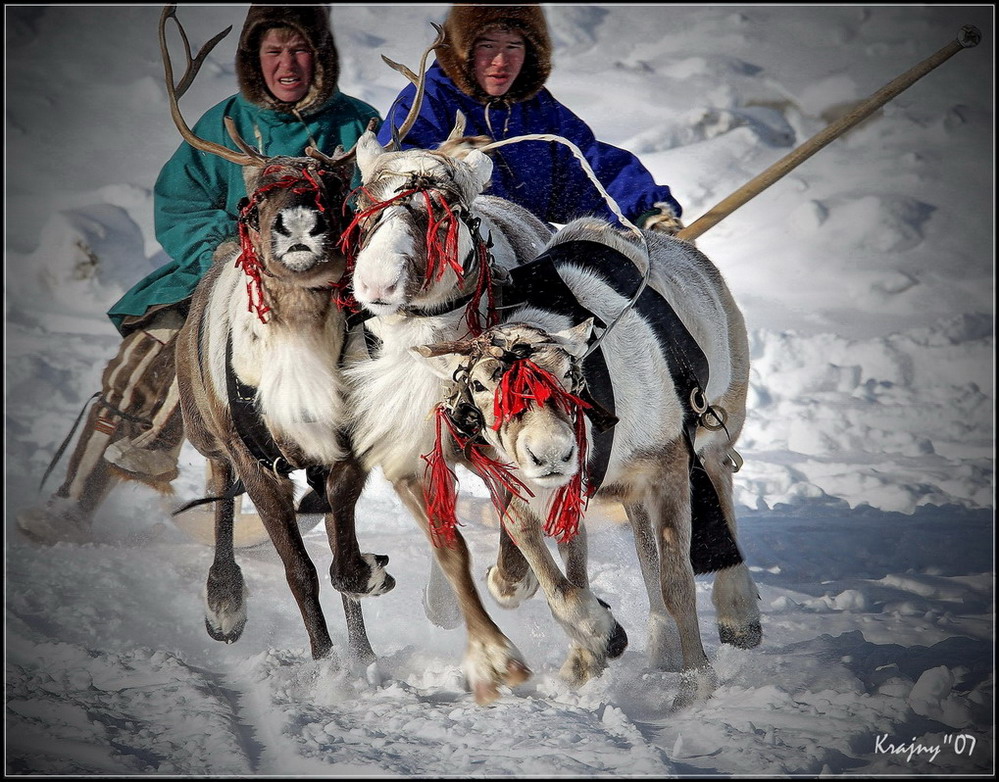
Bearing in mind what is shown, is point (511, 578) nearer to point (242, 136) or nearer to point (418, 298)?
point (418, 298)

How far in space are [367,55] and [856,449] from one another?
10.7ft

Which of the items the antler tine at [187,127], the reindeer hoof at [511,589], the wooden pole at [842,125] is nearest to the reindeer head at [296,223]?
the antler tine at [187,127]

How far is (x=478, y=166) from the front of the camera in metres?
2.31

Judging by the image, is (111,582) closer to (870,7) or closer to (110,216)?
(110,216)

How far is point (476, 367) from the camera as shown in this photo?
210cm

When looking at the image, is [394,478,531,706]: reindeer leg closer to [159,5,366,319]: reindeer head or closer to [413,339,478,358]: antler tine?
[413,339,478,358]: antler tine

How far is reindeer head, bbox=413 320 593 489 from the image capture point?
2014 mm

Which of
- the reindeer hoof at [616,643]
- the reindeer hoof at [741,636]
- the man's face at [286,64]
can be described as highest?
the man's face at [286,64]

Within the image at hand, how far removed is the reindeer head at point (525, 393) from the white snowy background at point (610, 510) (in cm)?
87

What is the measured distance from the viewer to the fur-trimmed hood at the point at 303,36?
3125mm

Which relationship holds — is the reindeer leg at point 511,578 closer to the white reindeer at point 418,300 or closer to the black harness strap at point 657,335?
the white reindeer at point 418,300

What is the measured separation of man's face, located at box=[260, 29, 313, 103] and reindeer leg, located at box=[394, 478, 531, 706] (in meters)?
1.52

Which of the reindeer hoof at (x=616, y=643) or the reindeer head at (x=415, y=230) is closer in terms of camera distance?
the reindeer head at (x=415, y=230)

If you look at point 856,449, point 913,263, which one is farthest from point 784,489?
point 913,263
